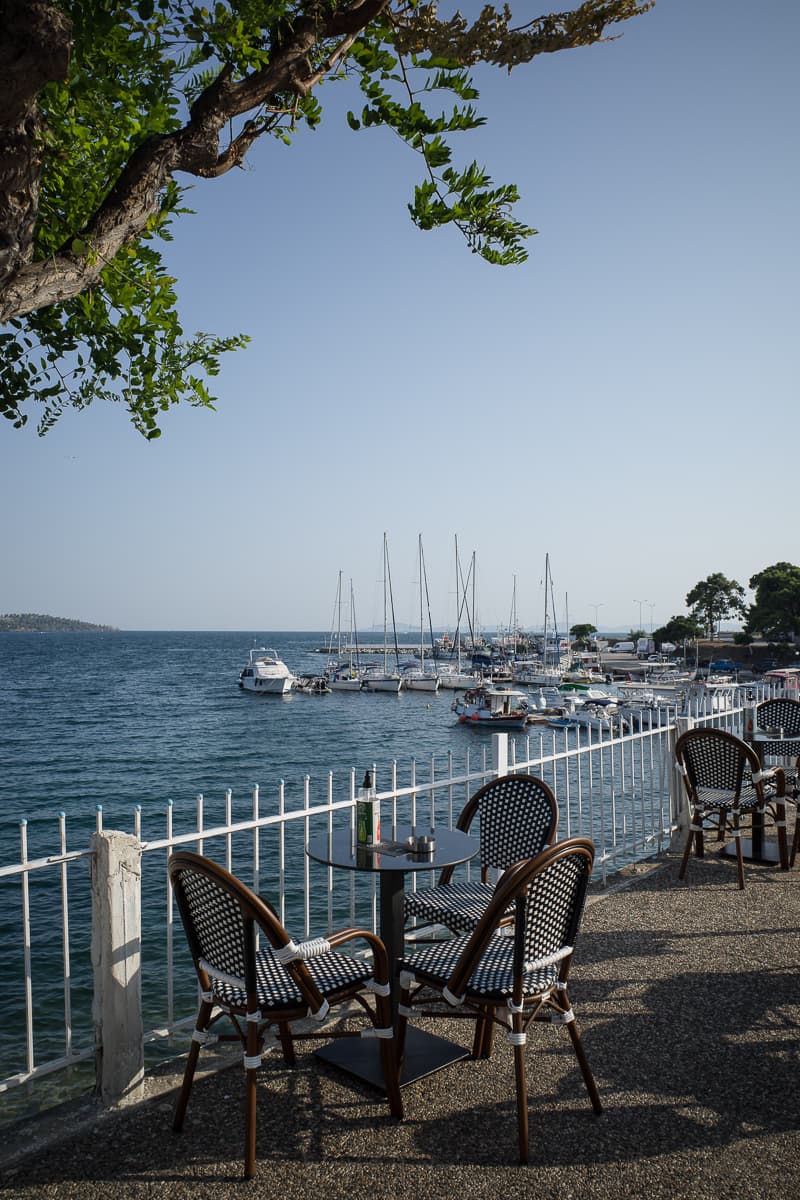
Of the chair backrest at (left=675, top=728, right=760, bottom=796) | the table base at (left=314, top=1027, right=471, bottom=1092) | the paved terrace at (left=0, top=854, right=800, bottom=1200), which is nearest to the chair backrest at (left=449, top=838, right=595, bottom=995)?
the paved terrace at (left=0, top=854, right=800, bottom=1200)

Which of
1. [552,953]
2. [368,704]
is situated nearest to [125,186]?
[552,953]

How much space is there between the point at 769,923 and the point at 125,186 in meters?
5.55

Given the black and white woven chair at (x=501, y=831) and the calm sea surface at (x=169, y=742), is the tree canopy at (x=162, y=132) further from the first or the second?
the calm sea surface at (x=169, y=742)

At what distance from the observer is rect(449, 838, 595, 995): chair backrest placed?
3139mm

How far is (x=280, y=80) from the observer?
3195 millimetres

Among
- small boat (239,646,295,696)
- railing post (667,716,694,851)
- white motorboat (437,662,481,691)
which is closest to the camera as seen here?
railing post (667,716,694,851)

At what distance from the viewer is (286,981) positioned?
10.8 ft

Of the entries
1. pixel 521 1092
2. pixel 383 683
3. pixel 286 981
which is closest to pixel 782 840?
pixel 521 1092

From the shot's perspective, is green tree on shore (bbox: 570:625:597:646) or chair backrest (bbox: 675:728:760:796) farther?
green tree on shore (bbox: 570:625:597:646)

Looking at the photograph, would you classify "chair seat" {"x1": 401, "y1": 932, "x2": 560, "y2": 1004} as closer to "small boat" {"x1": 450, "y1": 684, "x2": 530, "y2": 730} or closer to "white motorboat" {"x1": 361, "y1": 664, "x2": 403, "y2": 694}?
"small boat" {"x1": 450, "y1": 684, "x2": 530, "y2": 730}

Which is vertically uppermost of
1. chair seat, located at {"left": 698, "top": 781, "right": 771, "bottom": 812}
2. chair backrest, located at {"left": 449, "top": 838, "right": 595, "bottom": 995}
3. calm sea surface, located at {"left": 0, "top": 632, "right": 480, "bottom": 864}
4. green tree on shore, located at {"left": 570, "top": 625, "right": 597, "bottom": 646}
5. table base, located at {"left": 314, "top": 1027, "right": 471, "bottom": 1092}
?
green tree on shore, located at {"left": 570, "top": 625, "right": 597, "bottom": 646}

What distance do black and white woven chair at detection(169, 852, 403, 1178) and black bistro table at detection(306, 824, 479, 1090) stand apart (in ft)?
0.71

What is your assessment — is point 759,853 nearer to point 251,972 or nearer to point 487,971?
point 487,971

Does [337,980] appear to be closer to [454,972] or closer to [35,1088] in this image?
[454,972]
